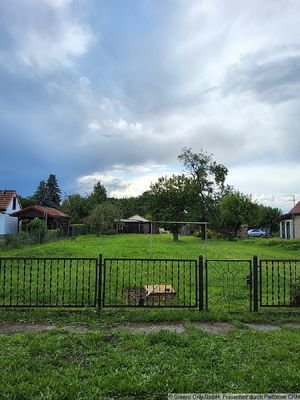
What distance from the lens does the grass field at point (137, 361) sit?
137 inches

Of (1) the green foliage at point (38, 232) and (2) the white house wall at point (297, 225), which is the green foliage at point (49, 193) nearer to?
(1) the green foliage at point (38, 232)

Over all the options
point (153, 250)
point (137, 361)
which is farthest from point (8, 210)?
point (137, 361)

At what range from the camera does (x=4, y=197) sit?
1378 inches

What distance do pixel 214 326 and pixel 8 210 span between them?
32762 millimetres

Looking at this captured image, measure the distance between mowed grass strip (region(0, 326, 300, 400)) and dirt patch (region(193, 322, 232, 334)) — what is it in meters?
0.27

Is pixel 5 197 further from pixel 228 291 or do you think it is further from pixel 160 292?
pixel 160 292

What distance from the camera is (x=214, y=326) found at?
5.93 metres

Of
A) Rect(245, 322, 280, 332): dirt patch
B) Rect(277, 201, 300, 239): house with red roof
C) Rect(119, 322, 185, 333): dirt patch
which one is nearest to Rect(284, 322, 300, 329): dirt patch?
Rect(245, 322, 280, 332): dirt patch

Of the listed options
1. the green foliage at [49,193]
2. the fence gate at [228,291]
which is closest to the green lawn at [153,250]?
the fence gate at [228,291]

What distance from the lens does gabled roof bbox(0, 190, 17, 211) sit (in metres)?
33.6

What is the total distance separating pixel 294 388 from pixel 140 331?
249cm

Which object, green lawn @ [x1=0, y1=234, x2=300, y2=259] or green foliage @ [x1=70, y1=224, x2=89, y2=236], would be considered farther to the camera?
green foliage @ [x1=70, y1=224, x2=89, y2=236]

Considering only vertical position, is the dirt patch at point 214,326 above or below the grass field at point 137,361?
below

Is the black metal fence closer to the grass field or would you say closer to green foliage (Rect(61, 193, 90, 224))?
the grass field
